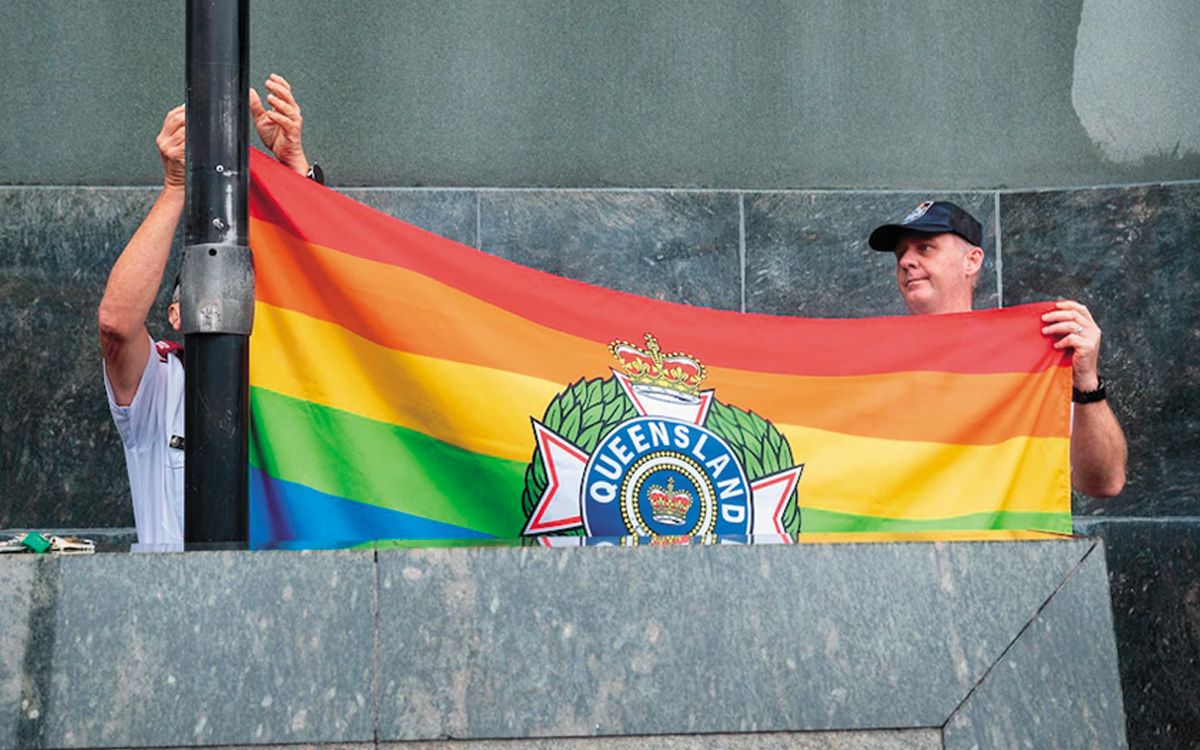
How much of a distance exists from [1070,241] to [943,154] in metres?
0.78

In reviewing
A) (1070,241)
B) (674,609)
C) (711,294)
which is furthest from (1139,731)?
(674,609)

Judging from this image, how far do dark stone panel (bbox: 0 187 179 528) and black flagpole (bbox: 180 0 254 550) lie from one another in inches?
133

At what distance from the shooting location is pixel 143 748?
3.43 meters

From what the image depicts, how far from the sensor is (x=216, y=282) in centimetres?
407

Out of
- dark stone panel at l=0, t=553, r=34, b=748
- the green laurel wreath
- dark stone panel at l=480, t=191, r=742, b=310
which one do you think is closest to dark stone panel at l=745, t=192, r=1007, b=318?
dark stone panel at l=480, t=191, r=742, b=310

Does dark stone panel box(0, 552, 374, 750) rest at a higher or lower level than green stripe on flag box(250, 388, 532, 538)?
lower

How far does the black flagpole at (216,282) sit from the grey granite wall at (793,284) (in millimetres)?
3408

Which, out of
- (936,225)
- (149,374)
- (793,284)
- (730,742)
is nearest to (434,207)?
(793,284)

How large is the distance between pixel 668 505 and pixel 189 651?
1761 millimetres

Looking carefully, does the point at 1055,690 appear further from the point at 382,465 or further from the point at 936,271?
the point at 936,271

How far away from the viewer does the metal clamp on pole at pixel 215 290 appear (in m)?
4.07

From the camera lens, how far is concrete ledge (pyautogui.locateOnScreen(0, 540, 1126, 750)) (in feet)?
11.4

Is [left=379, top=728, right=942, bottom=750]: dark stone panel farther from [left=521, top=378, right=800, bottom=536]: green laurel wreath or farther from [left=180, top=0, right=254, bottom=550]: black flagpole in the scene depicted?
[left=521, top=378, right=800, bottom=536]: green laurel wreath

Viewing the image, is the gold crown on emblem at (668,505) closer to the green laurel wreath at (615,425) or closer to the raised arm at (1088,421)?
the green laurel wreath at (615,425)
